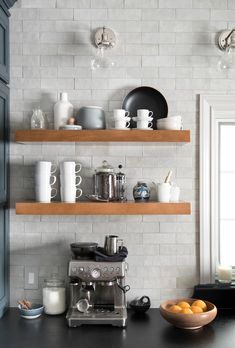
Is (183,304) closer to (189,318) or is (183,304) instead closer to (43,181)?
(189,318)

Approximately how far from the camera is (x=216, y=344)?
7.04ft

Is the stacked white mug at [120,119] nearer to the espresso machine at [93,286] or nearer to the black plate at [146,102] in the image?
the black plate at [146,102]

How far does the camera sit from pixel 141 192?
8.47 feet

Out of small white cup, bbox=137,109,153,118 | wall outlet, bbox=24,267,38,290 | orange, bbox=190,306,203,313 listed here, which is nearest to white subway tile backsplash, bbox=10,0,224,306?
wall outlet, bbox=24,267,38,290

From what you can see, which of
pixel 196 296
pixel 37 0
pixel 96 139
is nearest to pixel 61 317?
pixel 196 296

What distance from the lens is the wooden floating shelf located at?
2.46 metres

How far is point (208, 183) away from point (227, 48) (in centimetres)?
80

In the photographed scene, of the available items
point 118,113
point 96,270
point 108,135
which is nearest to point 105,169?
point 108,135

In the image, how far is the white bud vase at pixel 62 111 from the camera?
2602 mm

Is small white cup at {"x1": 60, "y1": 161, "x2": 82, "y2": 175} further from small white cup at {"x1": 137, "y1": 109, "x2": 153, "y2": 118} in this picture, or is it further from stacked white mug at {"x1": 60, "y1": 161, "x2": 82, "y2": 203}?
small white cup at {"x1": 137, "y1": 109, "x2": 153, "y2": 118}

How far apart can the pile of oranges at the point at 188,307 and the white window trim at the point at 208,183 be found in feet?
1.01

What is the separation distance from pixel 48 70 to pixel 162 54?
696mm

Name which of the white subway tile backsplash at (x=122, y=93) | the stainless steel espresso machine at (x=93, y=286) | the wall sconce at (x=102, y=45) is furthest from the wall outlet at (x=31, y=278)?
the wall sconce at (x=102, y=45)

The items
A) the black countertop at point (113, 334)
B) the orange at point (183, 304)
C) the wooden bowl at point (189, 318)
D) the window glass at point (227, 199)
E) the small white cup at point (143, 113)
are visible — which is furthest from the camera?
the window glass at point (227, 199)
